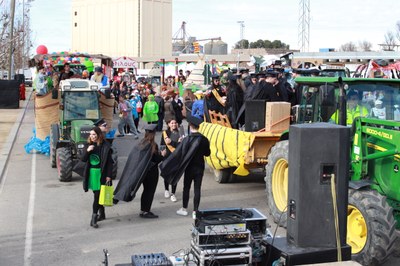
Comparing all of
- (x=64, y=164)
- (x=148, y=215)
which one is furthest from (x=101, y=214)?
(x=64, y=164)

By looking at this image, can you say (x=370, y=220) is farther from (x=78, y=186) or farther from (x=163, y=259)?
(x=78, y=186)

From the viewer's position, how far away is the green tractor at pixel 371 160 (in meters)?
7.19

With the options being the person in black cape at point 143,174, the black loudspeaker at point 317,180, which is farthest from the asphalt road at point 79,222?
the black loudspeaker at point 317,180

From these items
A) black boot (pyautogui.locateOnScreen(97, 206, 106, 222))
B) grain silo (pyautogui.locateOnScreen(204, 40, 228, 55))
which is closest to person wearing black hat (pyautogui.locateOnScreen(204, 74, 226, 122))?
black boot (pyautogui.locateOnScreen(97, 206, 106, 222))

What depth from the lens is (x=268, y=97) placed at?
1230 centimetres

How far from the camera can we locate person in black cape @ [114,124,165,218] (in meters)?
9.95

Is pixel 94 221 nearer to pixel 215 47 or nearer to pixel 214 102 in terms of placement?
pixel 214 102

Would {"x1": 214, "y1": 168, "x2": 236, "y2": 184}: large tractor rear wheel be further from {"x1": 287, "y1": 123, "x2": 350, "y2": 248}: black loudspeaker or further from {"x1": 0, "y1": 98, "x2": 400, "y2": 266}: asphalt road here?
{"x1": 287, "y1": 123, "x2": 350, "y2": 248}: black loudspeaker

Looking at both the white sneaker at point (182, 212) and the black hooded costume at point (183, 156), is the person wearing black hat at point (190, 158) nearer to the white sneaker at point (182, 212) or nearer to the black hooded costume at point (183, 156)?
the black hooded costume at point (183, 156)

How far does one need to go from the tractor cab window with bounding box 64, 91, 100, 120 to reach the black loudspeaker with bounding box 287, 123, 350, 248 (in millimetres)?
9382

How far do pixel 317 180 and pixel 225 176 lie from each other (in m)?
7.49

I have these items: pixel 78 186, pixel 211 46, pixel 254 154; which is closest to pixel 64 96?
pixel 78 186

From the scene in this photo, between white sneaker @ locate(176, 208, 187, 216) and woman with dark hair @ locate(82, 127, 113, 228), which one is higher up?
woman with dark hair @ locate(82, 127, 113, 228)

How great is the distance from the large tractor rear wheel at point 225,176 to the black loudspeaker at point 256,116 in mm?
1679
